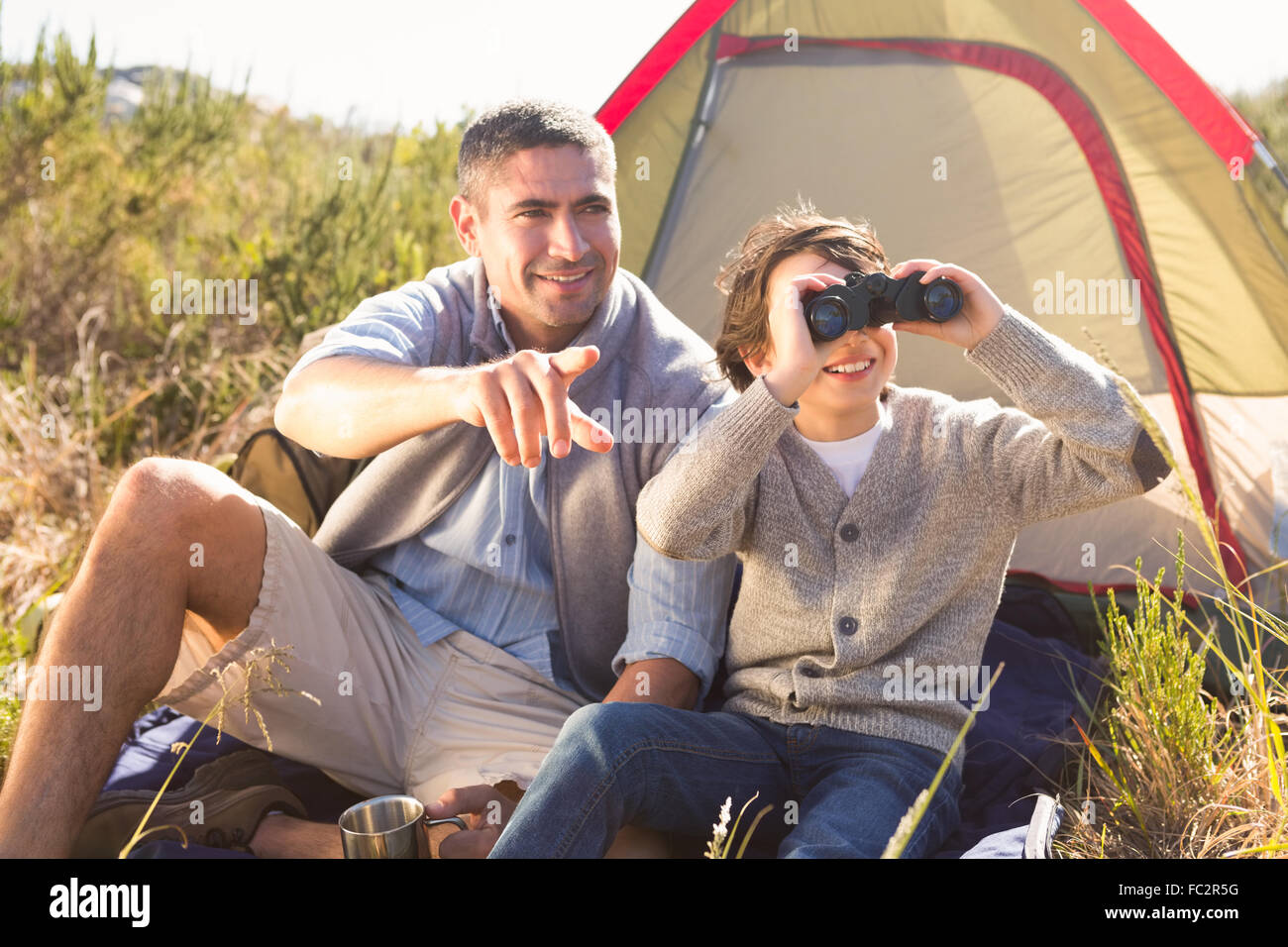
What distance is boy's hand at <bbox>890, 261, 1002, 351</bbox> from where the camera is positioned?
68.2 inches

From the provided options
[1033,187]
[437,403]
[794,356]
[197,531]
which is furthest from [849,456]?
[1033,187]

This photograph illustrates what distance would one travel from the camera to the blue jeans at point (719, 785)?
1.54 meters

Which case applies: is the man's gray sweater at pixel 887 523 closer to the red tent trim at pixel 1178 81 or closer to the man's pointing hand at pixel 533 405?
the man's pointing hand at pixel 533 405

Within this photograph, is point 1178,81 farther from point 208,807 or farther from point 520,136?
point 208,807

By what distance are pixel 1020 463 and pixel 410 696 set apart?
119 cm

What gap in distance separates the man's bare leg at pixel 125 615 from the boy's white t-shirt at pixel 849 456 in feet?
3.21

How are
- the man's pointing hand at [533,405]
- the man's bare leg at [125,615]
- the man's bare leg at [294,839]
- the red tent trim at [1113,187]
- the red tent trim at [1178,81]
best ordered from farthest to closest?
1. the red tent trim at [1113,187]
2. the red tent trim at [1178,81]
3. the man's bare leg at [294,839]
4. the man's bare leg at [125,615]
5. the man's pointing hand at [533,405]

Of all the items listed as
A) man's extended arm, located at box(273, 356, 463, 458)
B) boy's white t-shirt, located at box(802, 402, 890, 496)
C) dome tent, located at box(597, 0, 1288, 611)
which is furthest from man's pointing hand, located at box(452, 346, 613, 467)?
dome tent, located at box(597, 0, 1288, 611)

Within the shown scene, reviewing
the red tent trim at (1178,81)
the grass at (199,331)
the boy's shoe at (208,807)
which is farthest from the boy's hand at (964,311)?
the boy's shoe at (208,807)

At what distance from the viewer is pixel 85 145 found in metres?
4.71

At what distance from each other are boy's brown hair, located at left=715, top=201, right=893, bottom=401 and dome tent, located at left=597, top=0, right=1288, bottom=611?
1055 millimetres

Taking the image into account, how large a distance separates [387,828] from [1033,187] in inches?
89.2

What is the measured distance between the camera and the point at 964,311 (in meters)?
1.77
